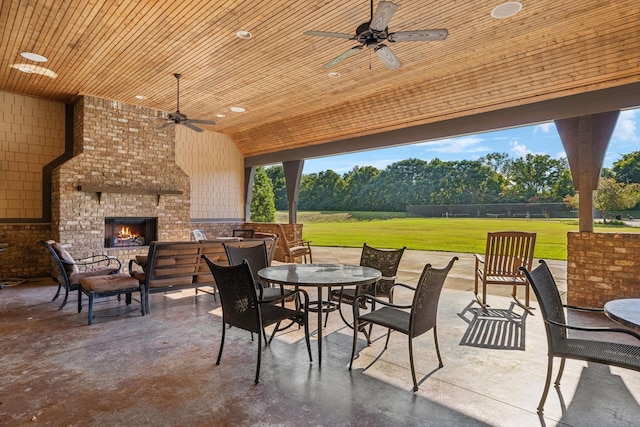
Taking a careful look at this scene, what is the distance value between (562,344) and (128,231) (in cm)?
806

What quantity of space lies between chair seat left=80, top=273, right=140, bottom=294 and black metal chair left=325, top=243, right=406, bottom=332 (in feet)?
8.20

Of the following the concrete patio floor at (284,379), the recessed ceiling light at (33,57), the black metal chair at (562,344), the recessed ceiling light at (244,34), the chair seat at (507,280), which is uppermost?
the recessed ceiling light at (33,57)

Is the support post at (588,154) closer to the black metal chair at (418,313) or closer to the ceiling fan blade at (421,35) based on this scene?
the ceiling fan blade at (421,35)

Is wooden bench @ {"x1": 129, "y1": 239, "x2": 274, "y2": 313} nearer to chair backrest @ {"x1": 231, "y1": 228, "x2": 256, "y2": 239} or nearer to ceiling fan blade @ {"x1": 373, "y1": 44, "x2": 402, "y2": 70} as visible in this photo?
ceiling fan blade @ {"x1": 373, "y1": 44, "x2": 402, "y2": 70}

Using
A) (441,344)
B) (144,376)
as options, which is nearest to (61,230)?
(144,376)

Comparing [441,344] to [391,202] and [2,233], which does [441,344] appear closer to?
[2,233]

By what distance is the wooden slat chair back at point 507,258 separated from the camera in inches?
188

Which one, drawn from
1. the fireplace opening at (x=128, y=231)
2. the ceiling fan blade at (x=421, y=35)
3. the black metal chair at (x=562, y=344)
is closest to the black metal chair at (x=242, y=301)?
the black metal chair at (x=562, y=344)

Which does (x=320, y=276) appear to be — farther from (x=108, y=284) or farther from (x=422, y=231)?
(x=422, y=231)

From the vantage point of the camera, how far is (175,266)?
15.1 feet

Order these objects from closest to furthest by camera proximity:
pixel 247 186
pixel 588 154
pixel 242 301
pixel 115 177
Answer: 1. pixel 242 301
2. pixel 588 154
3. pixel 115 177
4. pixel 247 186

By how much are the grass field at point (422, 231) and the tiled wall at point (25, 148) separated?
8962mm

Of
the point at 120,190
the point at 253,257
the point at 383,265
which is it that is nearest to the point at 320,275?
the point at 383,265

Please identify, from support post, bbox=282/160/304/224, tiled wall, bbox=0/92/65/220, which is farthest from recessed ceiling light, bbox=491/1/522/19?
tiled wall, bbox=0/92/65/220
